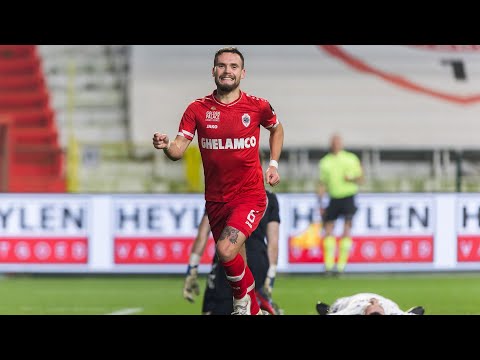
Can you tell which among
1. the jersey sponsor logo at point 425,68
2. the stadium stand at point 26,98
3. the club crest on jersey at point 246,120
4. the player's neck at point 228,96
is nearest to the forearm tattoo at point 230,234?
the club crest on jersey at point 246,120

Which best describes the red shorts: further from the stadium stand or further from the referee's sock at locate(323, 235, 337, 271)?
the stadium stand

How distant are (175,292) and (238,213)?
5.89 meters

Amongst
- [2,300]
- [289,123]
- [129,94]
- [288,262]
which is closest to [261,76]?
[289,123]

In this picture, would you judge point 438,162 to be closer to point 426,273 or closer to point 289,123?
point 289,123

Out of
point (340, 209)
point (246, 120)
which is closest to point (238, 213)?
point (246, 120)

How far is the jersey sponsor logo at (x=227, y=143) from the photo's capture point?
6.61 meters

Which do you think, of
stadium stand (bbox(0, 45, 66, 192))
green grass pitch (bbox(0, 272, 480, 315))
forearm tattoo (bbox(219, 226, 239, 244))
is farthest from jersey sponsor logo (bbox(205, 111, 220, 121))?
stadium stand (bbox(0, 45, 66, 192))

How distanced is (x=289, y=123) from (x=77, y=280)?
8.80 m

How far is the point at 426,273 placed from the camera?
1445 cm

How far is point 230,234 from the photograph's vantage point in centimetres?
654

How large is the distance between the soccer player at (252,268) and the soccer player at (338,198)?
6.15 m

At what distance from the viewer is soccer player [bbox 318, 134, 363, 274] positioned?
14273mm

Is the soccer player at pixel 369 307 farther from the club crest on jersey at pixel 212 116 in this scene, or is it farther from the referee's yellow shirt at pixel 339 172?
the referee's yellow shirt at pixel 339 172

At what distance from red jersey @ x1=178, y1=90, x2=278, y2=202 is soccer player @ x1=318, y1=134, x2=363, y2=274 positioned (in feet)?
25.0
